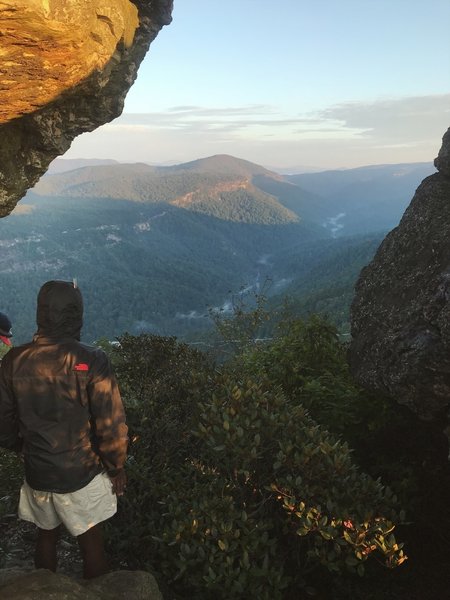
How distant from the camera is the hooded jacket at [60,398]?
3.46 meters

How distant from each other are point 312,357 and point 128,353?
9.60ft

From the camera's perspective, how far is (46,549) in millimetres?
3848

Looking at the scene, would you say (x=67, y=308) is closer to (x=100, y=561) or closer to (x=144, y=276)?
(x=100, y=561)

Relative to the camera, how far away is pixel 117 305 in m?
149

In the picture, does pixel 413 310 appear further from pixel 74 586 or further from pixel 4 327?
pixel 4 327

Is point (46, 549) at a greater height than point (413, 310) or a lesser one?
lesser

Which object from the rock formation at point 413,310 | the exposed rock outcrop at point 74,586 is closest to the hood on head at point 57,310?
the exposed rock outcrop at point 74,586

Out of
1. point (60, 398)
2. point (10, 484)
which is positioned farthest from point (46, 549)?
point (10, 484)

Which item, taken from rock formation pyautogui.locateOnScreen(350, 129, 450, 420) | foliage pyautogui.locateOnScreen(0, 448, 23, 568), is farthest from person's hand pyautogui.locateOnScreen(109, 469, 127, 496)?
rock formation pyautogui.locateOnScreen(350, 129, 450, 420)

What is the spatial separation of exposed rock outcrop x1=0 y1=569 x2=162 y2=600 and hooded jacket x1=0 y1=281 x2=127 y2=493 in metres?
0.59

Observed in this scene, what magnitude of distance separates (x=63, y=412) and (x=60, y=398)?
0.37 ft

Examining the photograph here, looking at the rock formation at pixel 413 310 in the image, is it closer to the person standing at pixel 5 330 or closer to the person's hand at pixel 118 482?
the person's hand at pixel 118 482

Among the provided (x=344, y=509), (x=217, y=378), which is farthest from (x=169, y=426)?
(x=344, y=509)

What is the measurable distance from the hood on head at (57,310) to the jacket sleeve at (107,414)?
1.00ft
